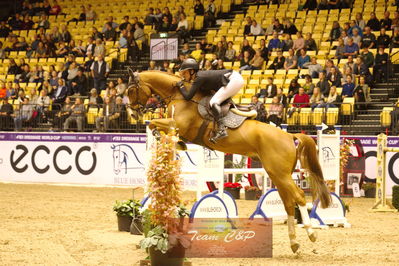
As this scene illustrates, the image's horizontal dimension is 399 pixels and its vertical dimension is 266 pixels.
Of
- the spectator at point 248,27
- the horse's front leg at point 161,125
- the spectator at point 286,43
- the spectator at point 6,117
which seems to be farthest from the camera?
the spectator at point 248,27

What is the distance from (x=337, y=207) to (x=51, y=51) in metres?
17.5

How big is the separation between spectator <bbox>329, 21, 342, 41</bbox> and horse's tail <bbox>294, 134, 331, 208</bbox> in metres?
12.7

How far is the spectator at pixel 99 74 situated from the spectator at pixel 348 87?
8462mm

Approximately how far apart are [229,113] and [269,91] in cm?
1064

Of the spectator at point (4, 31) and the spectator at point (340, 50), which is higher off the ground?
the spectator at point (4, 31)

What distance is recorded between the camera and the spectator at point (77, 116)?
20.9 m

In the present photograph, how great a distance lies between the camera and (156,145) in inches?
316

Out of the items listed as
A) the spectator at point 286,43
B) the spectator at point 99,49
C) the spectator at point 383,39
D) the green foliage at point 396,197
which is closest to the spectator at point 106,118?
the spectator at point 99,49

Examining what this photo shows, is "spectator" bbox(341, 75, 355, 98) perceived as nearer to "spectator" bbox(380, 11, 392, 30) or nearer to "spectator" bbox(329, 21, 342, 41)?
"spectator" bbox(329, 21, 342, 41)

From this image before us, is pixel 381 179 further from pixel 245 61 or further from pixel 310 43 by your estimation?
pixel 245 61

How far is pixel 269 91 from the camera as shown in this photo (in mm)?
20031

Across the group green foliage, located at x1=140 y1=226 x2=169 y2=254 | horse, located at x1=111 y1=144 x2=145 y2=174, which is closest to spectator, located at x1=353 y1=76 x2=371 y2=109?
horse, located at x1=111 y1=144 x2=145 y2=174

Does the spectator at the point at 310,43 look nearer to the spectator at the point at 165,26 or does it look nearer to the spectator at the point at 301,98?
the spectator at the point at 301,98

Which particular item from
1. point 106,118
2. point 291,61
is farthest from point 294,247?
point 291,61
